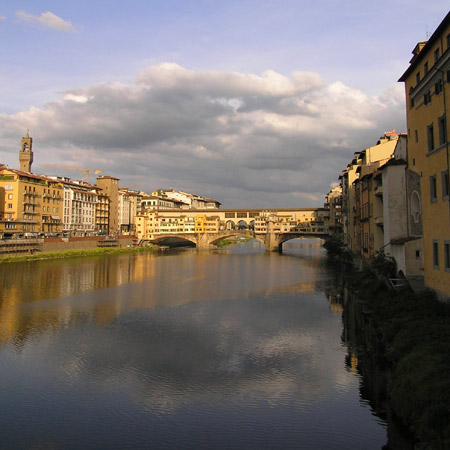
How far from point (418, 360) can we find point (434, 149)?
9.01m

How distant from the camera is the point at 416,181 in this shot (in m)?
20.0

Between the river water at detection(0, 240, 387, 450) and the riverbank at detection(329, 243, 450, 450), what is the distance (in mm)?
1142

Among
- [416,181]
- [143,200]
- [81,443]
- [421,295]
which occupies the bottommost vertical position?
[81,443]

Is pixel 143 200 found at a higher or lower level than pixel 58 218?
higher

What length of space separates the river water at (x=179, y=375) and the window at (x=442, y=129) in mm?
9182

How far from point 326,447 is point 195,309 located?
17019 millimetres

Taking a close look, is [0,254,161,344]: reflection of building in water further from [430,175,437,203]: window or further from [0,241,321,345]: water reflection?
[430,175,437,203]: window

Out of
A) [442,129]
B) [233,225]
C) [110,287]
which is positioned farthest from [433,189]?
[233,225]

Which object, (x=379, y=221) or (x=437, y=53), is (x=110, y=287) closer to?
(x=379, y=221)

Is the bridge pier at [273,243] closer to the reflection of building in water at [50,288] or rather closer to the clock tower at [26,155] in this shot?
the reflection of building in water at [50,288]

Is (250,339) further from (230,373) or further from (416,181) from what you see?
(416,181)

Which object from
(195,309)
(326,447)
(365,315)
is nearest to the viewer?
(326,447)

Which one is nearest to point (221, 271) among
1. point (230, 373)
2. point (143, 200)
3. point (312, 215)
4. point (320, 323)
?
point (320, 323)

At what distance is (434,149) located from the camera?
55.9ft
